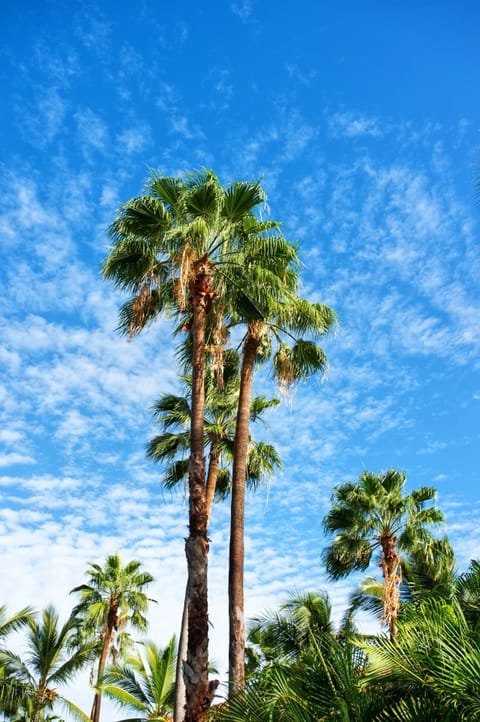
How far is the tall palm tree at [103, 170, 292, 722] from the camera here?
12.2 meters

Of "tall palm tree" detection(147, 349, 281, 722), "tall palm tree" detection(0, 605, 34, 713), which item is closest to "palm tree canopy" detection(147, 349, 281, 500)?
"tall palm tree" detection(147, 349, 281, 722)

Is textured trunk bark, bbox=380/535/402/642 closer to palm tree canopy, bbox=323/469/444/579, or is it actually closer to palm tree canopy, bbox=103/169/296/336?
palm tree canopy, bbox=323/469/444/579

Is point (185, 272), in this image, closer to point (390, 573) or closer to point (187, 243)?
point (187, 243)

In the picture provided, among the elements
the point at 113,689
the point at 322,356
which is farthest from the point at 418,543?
the point at 113,689

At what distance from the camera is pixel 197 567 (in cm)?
966

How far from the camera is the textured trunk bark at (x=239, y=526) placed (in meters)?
12.2

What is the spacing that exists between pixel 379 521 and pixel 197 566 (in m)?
12.2

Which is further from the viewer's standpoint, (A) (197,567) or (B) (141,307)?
(B) (141,307)

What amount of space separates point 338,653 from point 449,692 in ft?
4.16

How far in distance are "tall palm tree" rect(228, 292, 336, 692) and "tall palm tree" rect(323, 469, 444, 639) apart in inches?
252

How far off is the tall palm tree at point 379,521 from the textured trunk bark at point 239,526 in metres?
7.70

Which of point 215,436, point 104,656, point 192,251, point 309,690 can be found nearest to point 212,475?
point 215,436

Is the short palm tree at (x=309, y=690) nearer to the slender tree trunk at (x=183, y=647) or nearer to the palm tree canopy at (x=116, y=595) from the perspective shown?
the slender tree trunk at (x=183, y=647)

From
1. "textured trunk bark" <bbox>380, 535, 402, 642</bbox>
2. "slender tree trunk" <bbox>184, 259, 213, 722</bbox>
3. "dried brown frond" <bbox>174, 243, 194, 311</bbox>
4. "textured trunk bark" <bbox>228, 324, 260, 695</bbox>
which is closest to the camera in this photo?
"slender tree trunk" <bbox>184, 259, 213, 722</bbox>
